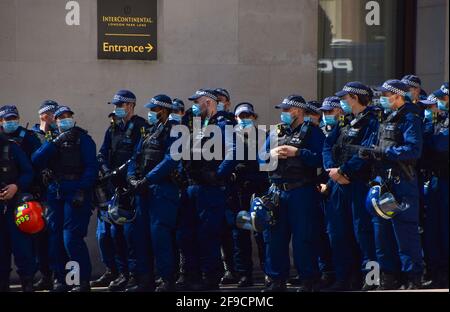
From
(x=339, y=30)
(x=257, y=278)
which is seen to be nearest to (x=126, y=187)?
(x=257, y=278)

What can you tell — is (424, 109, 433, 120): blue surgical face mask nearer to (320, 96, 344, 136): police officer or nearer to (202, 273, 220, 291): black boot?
(320, 96, 344, 136): police officer

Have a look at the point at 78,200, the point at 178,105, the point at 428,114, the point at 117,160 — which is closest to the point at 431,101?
the point at 428,114

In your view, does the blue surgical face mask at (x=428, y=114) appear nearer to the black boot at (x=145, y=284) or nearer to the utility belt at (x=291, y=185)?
the utility belt at (x=291, y=185)

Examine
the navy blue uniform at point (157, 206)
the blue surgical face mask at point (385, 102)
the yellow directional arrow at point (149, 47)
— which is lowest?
the navy blue uniform at point (157, 206)

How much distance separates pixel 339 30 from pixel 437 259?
4.00 meters

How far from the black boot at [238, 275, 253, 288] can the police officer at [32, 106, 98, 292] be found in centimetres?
171

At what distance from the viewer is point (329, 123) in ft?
35.7

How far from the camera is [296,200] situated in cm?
1028

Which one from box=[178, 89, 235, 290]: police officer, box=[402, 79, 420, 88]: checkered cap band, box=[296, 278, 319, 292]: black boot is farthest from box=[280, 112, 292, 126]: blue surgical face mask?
box=[296, 278, 319, 292]: black boot

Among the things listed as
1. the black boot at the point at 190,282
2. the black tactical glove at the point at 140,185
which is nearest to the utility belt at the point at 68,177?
the black tactical glove at the point at 140,185

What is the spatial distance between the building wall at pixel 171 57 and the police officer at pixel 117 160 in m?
0.96

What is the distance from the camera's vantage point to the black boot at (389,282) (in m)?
9.93

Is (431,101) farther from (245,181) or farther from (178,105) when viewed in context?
(178,105)

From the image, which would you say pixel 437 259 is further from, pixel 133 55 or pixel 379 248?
pixel 133 55
